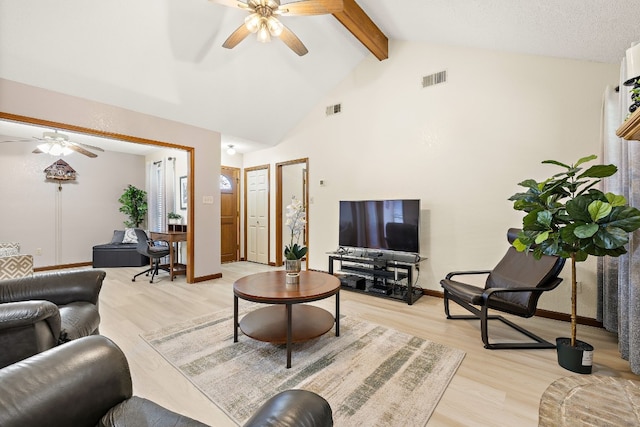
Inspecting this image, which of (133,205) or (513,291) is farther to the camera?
(133,205)

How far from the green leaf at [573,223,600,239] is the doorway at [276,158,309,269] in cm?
382

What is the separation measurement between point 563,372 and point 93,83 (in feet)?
17.3

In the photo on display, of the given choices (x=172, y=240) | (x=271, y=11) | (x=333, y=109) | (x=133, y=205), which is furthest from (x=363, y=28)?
(x=133, y=205)

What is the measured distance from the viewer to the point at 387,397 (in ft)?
5.82

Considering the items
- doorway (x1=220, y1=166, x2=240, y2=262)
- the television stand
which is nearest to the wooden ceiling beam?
the television stand

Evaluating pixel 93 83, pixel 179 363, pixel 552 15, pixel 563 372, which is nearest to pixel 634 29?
pixel 552 15

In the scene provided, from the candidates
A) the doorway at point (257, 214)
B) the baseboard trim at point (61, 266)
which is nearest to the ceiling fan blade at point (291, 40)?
the doorway at point (257, 214)

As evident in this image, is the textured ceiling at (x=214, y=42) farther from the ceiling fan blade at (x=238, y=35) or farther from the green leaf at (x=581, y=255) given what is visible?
the green leaf at (x=581, y=255)

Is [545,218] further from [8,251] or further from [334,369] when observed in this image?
[8,251]

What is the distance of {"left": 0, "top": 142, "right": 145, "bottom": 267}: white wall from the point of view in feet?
16.9

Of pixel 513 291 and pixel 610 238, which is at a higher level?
pixel 610 238

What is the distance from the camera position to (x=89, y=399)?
2.77ft

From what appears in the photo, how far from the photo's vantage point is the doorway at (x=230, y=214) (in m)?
6.09

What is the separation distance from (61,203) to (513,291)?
7.71m
